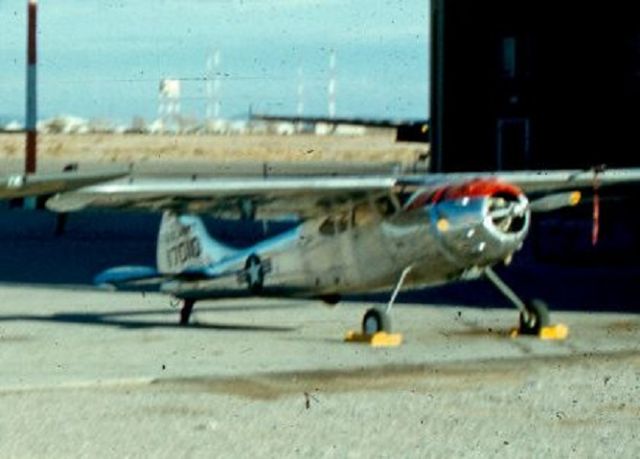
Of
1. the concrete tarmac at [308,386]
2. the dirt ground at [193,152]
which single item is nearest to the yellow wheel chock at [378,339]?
the concrete tarmac at [308,386]

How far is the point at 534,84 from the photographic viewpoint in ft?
133

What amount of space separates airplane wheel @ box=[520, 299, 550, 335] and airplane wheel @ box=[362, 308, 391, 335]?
1827 mm

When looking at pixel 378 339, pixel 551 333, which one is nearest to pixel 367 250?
pixel 378 339

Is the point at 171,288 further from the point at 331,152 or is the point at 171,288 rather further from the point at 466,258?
the point at 331,152

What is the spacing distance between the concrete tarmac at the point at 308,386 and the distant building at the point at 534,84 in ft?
53.6

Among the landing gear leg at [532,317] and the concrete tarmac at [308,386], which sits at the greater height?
the landing gear leg at [532,317]

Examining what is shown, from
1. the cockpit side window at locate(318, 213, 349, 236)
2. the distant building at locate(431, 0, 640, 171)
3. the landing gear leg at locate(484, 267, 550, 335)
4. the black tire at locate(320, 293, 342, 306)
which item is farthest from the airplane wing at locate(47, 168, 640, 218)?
the distant building at locate(431, 0, 640, 171)

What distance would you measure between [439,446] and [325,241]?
31.5ft

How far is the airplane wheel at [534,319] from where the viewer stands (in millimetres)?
20078

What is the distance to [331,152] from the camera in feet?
500

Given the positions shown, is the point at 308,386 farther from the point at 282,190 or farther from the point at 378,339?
the point at 282,190

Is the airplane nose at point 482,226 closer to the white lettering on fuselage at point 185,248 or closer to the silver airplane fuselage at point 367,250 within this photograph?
the silver airplane fuselage at point 367,250

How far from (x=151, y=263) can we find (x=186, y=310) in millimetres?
11051

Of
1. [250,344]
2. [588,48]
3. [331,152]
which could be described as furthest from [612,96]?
[331,152]
